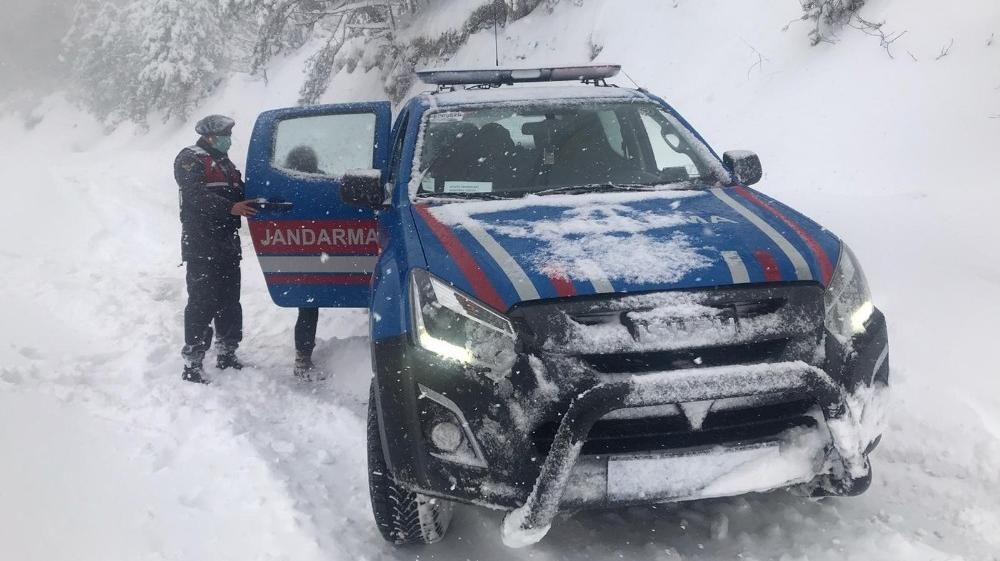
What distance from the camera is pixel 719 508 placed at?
3.00 meters

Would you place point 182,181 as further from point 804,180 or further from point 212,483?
point 804,180

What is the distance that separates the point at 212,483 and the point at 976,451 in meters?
3.29

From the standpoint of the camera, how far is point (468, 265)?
102 inches

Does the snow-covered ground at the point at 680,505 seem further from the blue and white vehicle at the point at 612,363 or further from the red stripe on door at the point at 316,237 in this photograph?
the red stripe on door at the point at 316,237

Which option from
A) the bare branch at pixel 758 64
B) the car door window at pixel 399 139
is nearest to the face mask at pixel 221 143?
the car door window at pixel 399 139

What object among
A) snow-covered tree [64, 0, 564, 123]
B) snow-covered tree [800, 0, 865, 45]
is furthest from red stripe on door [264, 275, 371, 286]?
snow-covered tree [64, 0, 564, 123]

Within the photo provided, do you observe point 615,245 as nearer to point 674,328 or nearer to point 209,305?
point 674,328

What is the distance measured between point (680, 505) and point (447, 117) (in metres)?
2.18

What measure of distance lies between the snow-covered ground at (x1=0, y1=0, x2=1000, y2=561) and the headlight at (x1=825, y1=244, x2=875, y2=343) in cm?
80

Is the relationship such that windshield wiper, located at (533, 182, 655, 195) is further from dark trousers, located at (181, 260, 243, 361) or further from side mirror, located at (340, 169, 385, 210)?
dark trousers, located at (181, 260, 243, 361)

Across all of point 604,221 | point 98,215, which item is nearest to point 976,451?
point 604,221

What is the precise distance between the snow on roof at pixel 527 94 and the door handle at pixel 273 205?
1.14 meters

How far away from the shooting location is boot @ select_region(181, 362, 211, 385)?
491 cm

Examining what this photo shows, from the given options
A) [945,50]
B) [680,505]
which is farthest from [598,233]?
[945,50]
